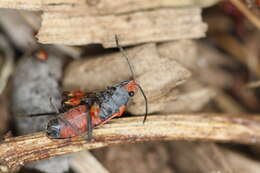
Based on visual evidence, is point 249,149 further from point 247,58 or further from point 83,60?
point 83,60

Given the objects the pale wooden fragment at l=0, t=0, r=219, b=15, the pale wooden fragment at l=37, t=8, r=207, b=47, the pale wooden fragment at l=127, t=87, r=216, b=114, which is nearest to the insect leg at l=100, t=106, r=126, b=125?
the pale wooden fragment at l=127, t=87, r=216, b=114

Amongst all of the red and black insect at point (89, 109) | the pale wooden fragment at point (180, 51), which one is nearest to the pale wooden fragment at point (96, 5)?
the pale wooden fragment at point (180, 51)

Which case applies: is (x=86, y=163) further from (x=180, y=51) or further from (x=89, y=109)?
(x=180, y=51)

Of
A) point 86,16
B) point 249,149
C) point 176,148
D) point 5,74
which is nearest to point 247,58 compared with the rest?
point 249,149

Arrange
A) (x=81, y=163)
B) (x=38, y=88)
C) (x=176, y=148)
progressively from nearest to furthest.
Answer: (x=81, y=163), (x=38, y=88), (x=176, y=148)

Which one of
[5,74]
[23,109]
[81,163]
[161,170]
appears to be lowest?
[161,170]
